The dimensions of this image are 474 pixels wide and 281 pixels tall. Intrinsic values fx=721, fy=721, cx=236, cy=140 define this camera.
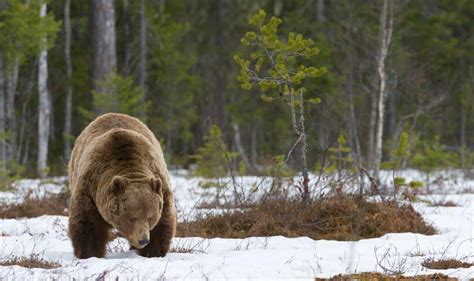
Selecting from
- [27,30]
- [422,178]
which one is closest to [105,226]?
[27,30]

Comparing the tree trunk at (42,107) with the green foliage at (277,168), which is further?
the tree trunk at (42,107)

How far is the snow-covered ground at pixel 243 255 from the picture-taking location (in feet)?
20.7

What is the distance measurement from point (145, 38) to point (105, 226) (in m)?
16.7

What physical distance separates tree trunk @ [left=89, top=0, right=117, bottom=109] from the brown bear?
11068mm

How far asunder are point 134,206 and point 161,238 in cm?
90

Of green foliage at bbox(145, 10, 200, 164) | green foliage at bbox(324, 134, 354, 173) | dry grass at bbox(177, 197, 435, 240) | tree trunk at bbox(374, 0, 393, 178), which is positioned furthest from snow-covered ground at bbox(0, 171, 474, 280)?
green foliage at bbox(145, 10, 200, 164)

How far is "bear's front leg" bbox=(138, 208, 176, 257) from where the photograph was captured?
24.3 feet

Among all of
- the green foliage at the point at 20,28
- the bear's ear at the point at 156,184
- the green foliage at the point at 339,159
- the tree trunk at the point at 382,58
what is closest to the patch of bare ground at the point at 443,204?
the green foliage at the point at 339,159

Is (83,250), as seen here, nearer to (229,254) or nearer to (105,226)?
(105,226)

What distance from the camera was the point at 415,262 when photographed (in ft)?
23.9

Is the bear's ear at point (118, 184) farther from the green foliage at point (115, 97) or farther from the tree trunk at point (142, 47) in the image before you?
the tree trunk at point (142, 47)

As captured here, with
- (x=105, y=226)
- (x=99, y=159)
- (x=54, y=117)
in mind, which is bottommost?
(x=54, y=117)

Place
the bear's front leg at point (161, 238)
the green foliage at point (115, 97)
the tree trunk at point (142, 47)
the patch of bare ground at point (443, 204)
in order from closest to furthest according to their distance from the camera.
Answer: the bear's front leg at point (161, 238) < the patch of bare ground at point (443, 204) < the green foliage at point (115, 97) < the tree trunk at point (142, 47)

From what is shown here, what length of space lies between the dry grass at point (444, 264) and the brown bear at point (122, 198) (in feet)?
8.50
